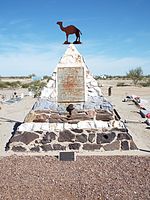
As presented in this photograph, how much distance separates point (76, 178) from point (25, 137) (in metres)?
2.57

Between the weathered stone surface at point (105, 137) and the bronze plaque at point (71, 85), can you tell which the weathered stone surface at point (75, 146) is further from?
the bronze plaque at point (71, 85)

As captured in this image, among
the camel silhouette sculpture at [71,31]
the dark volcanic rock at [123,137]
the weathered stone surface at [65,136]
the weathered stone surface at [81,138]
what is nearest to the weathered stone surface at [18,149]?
the weathered stone surface at [65,136]

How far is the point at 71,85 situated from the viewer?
9.07m

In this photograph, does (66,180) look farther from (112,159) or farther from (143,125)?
(143,125)

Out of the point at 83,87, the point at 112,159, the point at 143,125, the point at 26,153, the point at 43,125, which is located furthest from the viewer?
the point at 143,125

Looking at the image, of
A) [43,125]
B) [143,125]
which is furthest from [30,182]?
[143,125]

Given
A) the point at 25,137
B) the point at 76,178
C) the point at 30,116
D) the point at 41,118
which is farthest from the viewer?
the point at 41,118

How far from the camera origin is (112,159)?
6.72 meters

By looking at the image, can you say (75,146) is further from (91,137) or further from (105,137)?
(105,137)

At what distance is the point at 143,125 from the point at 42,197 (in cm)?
729

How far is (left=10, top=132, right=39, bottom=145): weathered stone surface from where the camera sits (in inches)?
299

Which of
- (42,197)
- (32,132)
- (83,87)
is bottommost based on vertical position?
(42,197)

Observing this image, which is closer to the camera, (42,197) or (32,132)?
(42,197)

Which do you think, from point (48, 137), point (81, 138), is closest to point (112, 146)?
point (81, 138)
